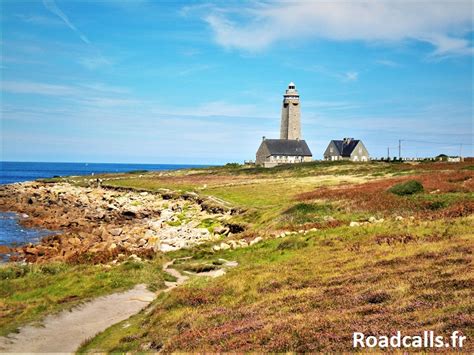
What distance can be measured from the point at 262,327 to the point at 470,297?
5.27 meters

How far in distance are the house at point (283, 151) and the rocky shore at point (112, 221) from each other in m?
50.3

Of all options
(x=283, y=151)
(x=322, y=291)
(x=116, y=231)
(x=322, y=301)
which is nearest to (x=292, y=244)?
(x=322, y=291)

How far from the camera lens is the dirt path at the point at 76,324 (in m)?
14.7

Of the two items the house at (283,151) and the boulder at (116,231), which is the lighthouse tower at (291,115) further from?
the boulder at (116,231)

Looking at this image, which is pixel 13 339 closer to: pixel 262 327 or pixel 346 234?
pixel 262 327

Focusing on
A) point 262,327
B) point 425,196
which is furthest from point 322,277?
point 425,196

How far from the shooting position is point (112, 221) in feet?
199

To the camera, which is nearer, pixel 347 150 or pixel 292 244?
pixel 292 244

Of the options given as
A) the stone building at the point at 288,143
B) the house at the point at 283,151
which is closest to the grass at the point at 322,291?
the house at the point at 283,151

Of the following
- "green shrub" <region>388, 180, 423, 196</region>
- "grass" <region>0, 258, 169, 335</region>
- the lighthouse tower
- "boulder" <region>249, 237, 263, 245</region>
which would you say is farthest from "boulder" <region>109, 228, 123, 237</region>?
the lighthouse tower

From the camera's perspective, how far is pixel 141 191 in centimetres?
8681

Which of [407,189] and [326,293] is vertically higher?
[407,189]

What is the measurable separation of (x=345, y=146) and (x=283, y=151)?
18943 millimetres

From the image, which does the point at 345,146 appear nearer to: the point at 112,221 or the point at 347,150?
the point at 347,150
